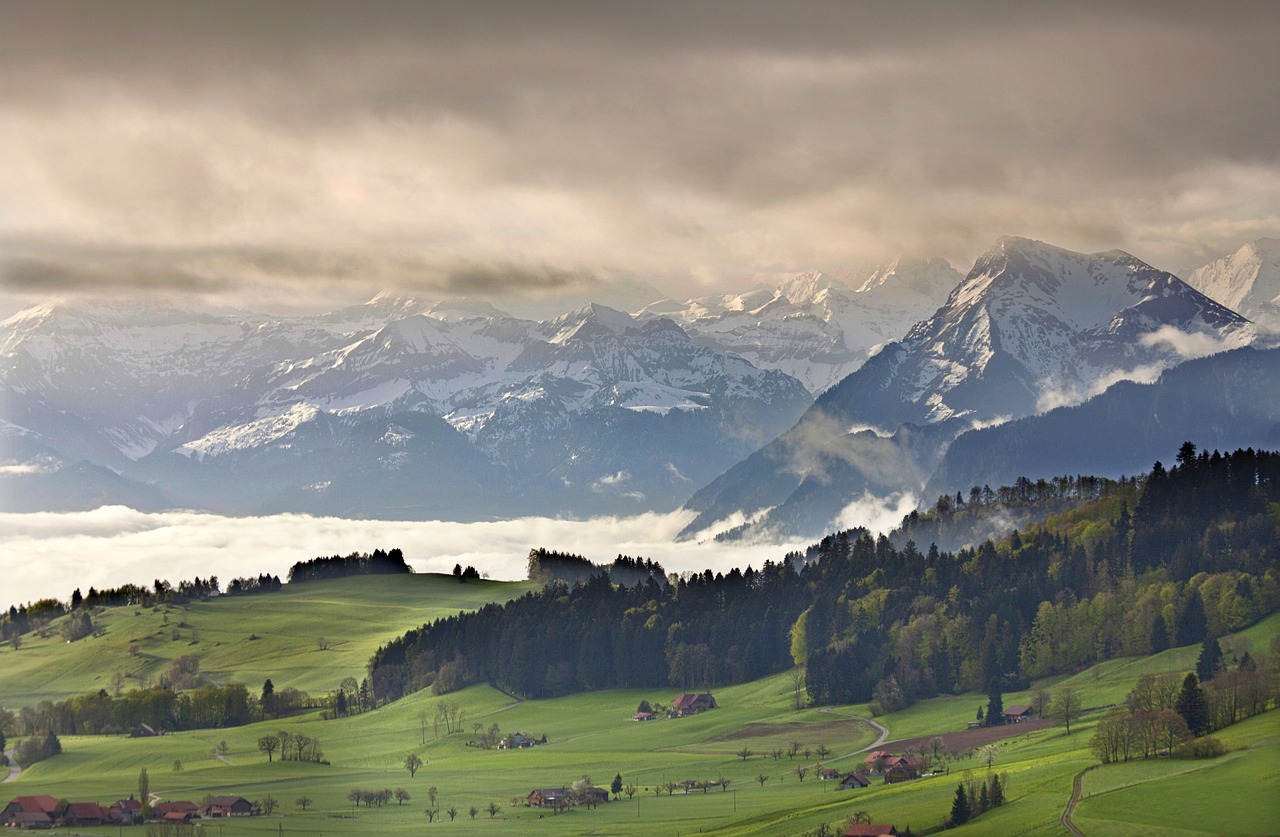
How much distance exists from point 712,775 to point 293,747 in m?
53.9

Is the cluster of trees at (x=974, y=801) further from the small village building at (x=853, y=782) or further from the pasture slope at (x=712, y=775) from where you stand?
the small village building at (x=853, y=782)

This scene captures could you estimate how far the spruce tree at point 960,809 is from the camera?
380 ft

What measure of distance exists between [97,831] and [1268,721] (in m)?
93.3

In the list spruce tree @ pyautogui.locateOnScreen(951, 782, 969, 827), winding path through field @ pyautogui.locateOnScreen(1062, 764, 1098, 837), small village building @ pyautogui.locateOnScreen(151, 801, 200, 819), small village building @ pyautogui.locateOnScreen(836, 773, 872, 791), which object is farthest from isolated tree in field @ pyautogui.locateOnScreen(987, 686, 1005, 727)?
small village building @ pyautogui.locateOnScreen(151, 801, 200, 819)

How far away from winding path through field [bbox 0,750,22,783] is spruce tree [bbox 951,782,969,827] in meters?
101

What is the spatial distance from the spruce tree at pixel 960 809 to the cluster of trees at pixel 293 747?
270 feet

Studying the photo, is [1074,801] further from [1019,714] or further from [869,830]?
[1019,714]

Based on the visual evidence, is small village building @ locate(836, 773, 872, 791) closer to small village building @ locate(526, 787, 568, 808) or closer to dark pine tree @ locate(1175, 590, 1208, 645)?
small village building @ locate(526, 787, 568, 808)

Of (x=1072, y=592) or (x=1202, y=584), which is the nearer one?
(x=1202, y=584)

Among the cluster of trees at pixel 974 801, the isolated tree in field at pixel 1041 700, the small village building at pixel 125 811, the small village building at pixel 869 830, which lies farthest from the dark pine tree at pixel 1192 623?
the small village building at pixel 125 811

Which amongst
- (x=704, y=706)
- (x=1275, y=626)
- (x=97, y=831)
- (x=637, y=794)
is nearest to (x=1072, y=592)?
(x=1275, y=626)

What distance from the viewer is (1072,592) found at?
195875 mm

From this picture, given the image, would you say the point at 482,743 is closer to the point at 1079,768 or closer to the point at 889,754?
the point at 889,754

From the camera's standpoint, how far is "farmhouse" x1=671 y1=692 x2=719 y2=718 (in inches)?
7721
